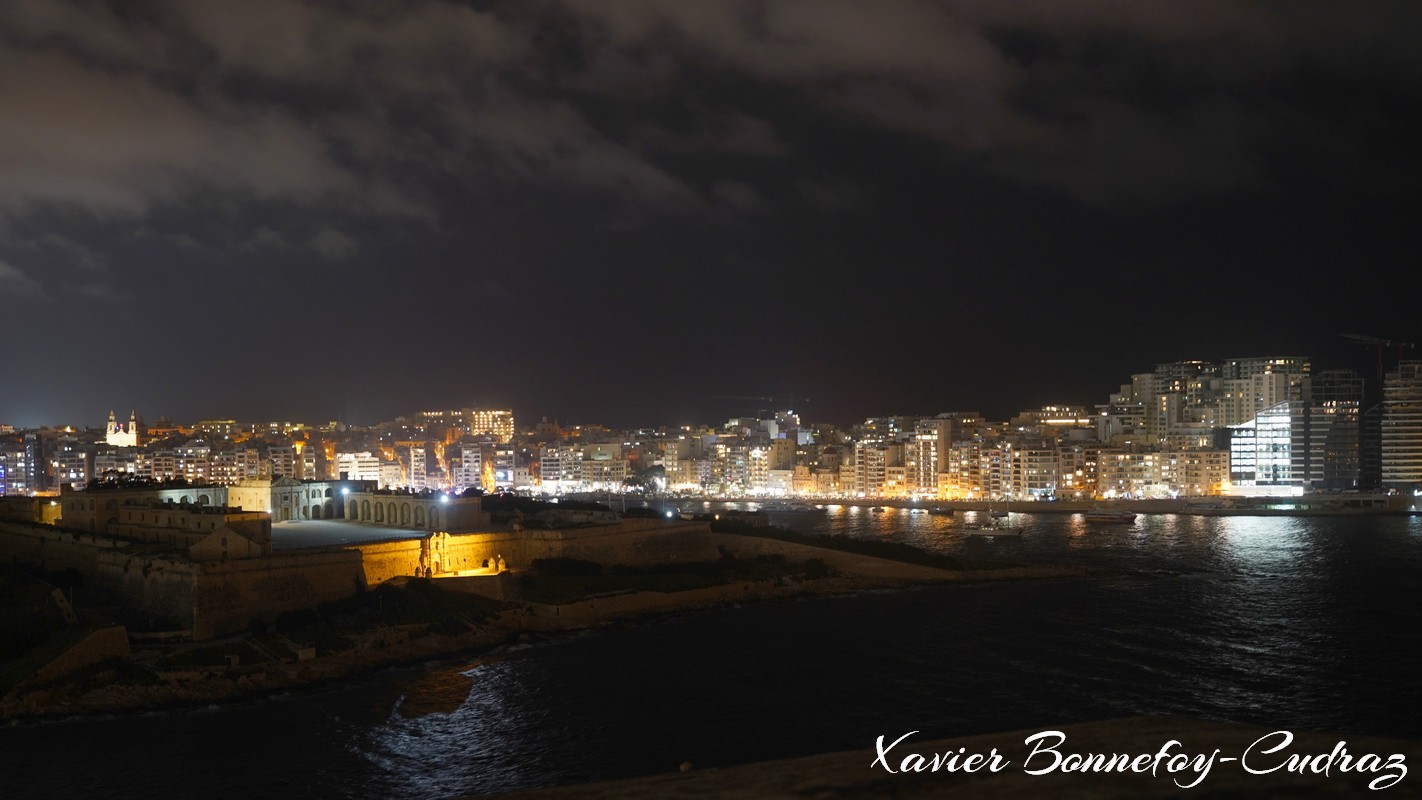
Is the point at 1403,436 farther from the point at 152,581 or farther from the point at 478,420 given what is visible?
the point at 478,420

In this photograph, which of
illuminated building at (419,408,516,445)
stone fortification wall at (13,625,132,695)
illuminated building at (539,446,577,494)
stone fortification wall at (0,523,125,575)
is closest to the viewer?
stone fortification wall at (13,625,132,695)

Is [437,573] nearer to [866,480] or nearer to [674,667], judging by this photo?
[674,667]

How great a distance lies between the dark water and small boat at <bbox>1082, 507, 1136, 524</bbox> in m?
23.0

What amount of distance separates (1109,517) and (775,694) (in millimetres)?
38998

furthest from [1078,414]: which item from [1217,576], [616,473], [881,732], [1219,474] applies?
[881,732]

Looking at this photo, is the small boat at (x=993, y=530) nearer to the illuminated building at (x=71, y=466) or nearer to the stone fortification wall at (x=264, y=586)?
the stone fortification wall at (x=264, y=586)

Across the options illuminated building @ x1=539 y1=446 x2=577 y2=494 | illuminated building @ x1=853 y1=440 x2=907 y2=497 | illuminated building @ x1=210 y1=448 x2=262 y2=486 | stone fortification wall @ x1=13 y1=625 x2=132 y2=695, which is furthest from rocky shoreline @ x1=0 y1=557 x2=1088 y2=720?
illuminated building @ x1=539 y1=446 x2=577 y2=494

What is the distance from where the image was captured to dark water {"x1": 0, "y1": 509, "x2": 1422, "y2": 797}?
1399cm

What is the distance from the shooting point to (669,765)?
14.0 meters

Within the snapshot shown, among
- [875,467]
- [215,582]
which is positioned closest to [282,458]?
[875,467]

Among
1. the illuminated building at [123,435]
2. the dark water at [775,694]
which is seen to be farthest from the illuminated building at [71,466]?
the dark water at [775,694]

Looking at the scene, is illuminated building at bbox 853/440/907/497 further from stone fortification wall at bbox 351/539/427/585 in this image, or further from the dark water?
stone fortification wall at bbox 351/539/427/585

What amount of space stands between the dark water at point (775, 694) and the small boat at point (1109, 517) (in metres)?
23.0

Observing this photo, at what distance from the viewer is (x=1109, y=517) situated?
52.3 m
